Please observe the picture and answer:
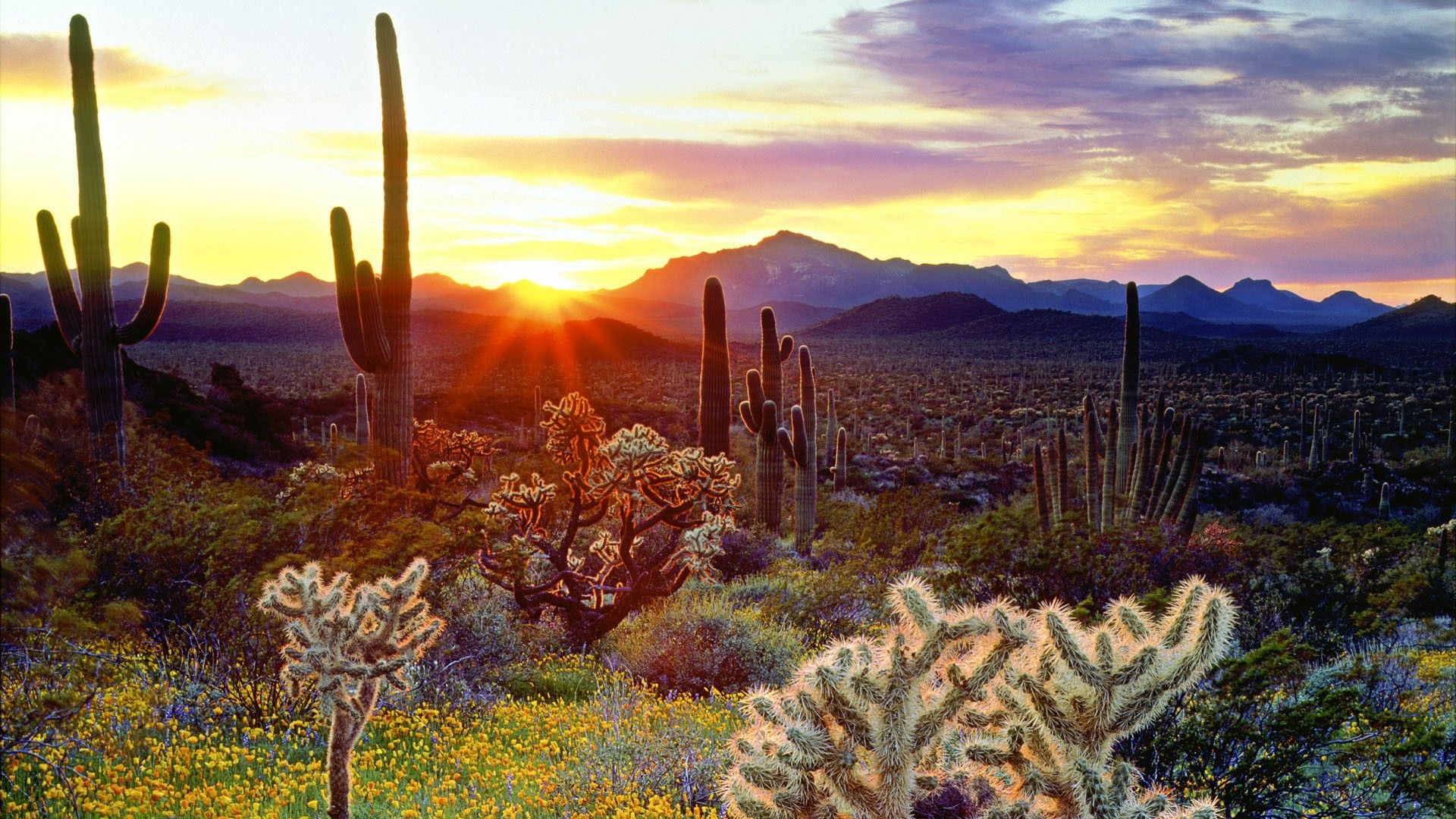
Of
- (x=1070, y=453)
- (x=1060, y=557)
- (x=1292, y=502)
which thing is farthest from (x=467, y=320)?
(x=1060, y=557)

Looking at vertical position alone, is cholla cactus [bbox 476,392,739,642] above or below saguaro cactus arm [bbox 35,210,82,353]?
below

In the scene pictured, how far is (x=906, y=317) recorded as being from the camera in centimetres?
13200

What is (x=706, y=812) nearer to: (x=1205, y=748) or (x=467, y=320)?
(x=1205, y=748)

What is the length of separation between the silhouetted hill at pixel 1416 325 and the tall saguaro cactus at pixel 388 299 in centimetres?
11500

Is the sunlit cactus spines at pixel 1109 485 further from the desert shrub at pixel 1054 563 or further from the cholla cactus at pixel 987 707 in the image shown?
the cholla cactus at pixel 987 707

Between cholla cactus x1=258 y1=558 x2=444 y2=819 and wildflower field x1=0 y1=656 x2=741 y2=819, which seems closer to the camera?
cholla cactus x1=258 y1=558 x2=444 y2=819

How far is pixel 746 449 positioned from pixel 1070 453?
1208 cm

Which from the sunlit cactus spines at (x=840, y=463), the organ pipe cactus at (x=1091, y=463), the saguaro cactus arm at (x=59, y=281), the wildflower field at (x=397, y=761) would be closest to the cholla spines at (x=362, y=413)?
the saguaro cactus arm at (x=59, y=281)

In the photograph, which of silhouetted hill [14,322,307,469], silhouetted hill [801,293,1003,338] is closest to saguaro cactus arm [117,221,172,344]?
silhouetted hill [14,322,307,469]

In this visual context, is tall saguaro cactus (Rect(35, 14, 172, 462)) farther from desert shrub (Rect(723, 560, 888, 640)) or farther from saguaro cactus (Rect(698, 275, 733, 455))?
desert shrub (Rect(723, 560, 888, 640))

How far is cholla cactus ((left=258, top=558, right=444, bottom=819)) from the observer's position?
14.2 feet

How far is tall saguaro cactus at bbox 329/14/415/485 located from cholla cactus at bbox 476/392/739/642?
12.1ft

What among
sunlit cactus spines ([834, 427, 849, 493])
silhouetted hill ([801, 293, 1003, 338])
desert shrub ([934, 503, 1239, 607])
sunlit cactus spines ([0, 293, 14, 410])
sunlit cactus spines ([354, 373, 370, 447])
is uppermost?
silhouetted hill ([801, 293, 1003, 338])

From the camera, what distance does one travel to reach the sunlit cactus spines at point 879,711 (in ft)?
11.3
